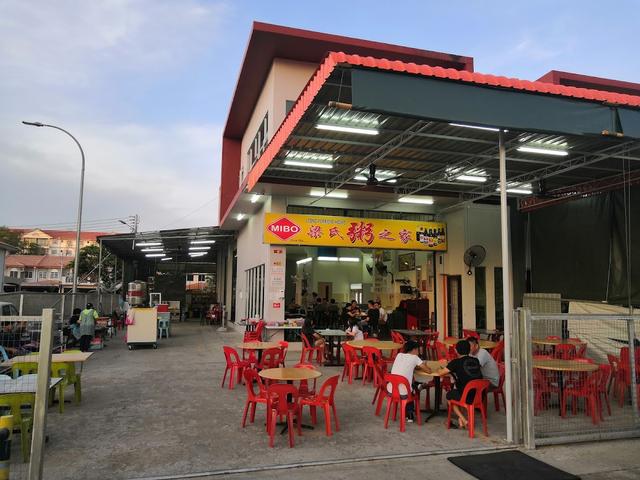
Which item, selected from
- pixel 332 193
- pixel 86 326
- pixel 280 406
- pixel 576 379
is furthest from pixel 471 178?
pixel 86 326

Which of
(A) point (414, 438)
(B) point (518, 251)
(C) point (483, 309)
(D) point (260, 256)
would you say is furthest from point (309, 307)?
(A) point (414, 438)

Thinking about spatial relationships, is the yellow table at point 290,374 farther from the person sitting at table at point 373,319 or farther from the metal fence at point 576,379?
the person sitting at table at point 373,319

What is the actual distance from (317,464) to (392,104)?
13.4ft

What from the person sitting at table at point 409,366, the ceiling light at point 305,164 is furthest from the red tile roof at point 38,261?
the person sitting at table at point 409,366

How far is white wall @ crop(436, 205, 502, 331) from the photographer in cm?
1416

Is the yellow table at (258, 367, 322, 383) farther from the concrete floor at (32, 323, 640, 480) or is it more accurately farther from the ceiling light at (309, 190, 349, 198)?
the ceiling light at (309, 190, 349, 198)

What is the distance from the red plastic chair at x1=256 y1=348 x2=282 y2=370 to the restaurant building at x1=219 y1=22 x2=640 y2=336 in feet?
12.5

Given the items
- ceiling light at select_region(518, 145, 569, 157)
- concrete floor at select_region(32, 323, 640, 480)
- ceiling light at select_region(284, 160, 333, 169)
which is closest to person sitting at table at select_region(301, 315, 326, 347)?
concrete floor at select_region(32, 323, 640, 480)

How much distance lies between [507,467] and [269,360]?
4.31m

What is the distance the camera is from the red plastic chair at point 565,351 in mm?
7418

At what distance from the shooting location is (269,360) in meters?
8.02

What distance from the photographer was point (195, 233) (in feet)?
68.7

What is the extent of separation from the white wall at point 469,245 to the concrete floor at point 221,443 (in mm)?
7078

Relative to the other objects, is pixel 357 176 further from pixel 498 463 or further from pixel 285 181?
pixel 498 463
